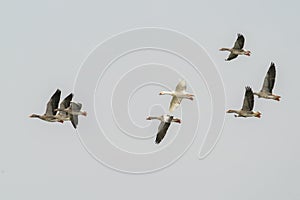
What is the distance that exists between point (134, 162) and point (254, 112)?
514 inches

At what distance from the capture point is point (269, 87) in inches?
2034

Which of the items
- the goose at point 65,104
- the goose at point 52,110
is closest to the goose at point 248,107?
the goose at point 65,104

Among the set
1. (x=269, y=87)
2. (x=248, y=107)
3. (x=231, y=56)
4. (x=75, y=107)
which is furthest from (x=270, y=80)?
(x=75, y=107)

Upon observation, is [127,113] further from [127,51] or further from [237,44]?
[237,44]

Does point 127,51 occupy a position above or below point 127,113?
above

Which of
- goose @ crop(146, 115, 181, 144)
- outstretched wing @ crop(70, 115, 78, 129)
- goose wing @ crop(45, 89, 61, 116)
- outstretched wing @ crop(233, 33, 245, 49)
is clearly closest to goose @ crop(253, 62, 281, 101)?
outstretched wing @ crop(233, 33, 245, 49)

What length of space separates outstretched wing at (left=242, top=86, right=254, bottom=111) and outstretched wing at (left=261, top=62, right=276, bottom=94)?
1115 millimetres

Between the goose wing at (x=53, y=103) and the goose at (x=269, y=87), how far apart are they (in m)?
12.1

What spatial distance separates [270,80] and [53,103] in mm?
13442

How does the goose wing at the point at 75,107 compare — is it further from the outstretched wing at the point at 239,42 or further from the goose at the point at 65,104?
the outstretched wing at the point at 239,42

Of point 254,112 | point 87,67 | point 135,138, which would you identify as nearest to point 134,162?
point 135,138

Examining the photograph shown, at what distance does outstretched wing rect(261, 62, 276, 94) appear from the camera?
165ft

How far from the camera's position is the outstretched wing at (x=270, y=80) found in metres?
50.4

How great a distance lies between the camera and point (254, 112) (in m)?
52.2
